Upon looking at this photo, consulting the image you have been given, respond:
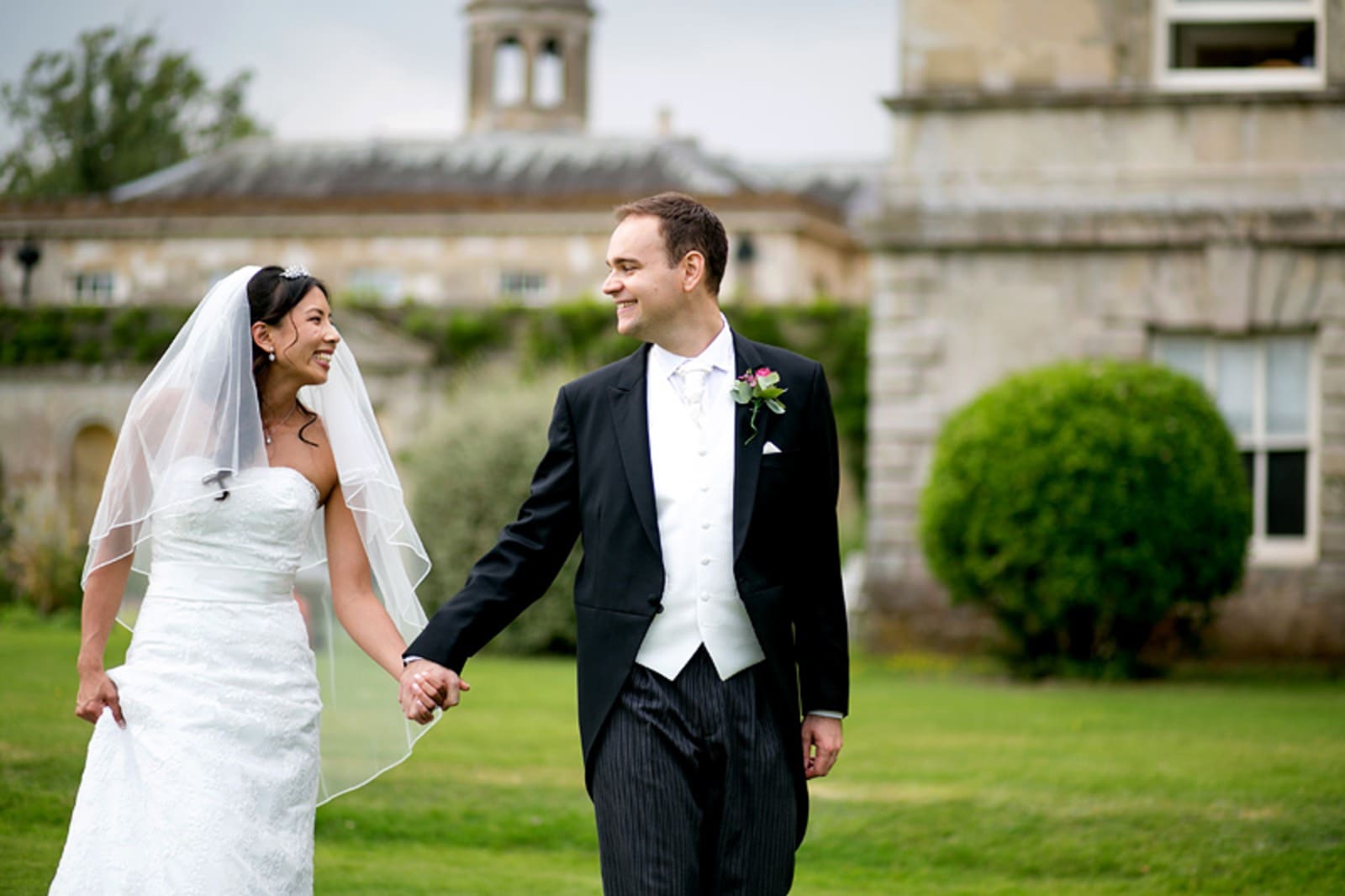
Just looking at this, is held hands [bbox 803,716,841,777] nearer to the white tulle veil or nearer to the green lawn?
the white tulle veil

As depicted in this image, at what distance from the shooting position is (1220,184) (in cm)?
1525

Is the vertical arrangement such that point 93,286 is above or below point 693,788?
above

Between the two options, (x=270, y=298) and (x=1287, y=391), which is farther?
(x=1287, y=391)

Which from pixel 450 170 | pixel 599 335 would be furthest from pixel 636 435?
pixel 450 170

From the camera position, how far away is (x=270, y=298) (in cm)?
504

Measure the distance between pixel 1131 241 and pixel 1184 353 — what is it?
107 centimetres

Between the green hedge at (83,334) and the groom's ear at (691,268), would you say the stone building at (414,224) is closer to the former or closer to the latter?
the green hedge at (83,334)

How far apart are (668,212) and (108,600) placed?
1891 mm

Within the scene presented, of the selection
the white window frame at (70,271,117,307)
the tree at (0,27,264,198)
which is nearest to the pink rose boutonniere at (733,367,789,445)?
the white window frame at (70,271,117,307)

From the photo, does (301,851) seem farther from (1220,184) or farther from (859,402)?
(859,402)

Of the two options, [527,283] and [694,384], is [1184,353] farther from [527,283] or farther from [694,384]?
[527,283]

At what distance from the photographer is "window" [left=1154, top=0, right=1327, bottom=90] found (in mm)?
15352

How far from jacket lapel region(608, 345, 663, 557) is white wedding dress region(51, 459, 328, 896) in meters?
1.06

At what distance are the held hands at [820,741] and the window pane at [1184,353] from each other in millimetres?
11502
